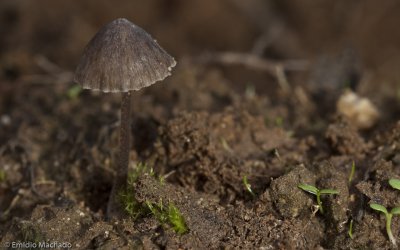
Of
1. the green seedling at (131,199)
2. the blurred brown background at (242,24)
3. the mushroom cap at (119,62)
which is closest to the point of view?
the mushroom cap at (119,62)

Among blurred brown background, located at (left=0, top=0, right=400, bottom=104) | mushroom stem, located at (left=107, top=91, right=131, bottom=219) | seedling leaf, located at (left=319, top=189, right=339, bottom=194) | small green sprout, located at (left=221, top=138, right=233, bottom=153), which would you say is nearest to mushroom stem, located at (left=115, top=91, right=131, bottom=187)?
mushroom stem, located at (left=107, top=91, right=131, bottom=219)

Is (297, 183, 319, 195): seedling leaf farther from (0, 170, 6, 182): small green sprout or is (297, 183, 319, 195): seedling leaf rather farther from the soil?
(0, 170, 6, 182): small green sprout

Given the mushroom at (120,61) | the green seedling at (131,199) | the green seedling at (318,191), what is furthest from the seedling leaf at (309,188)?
the mushroom at (120,61)

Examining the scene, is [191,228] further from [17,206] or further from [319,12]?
[319,12]

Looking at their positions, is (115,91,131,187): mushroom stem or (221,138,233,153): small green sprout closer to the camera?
(115,91,131,187): mushroom stem

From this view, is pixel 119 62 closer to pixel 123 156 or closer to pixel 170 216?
pixel 123 156

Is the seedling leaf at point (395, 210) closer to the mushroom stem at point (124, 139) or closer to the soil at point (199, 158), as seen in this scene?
the soil at point (199, 158)
